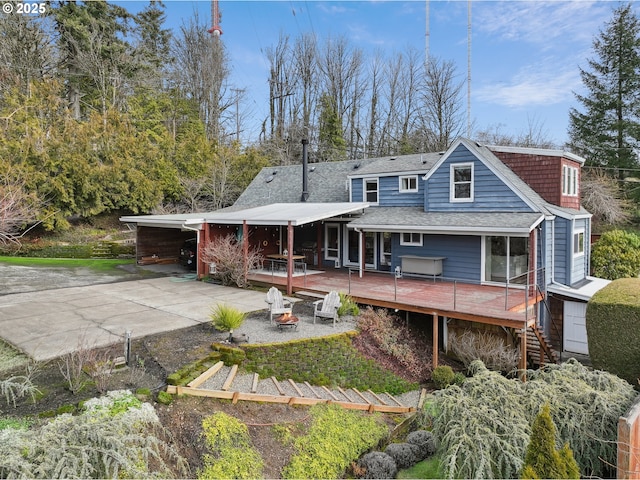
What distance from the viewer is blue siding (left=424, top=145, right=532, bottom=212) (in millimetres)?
14188

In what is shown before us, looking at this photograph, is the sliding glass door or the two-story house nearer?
the two-story house

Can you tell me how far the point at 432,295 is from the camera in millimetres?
12719

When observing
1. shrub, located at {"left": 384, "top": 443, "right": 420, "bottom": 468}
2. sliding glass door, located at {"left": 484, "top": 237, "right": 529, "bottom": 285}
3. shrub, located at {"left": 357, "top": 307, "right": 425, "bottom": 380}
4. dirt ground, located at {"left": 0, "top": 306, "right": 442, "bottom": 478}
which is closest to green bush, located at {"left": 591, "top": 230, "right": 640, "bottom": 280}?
sliding glass door, located at {"left": 484, "top": 237, "right": 529, "bottom": 285}

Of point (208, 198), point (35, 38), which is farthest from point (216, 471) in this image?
point (35, 38)

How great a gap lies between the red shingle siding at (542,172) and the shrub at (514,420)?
998cm

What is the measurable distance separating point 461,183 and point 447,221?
2.00 metres

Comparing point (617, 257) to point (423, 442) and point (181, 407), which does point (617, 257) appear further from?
point (181, 407)

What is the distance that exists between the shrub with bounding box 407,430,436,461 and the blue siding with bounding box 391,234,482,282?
8.20 metres

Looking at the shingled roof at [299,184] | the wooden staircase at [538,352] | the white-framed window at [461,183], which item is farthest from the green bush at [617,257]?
the shingled roof at [299,184]

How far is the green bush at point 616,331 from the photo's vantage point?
8586 mm

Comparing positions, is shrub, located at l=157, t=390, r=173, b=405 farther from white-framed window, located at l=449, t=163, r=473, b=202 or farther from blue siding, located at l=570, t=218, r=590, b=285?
blue siding, located at l=570, t=218, r=590, b=285

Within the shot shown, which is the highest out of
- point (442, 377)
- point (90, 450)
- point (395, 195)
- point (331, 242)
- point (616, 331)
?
point (395, 195)

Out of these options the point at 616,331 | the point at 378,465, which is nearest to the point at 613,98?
the point at 616,331

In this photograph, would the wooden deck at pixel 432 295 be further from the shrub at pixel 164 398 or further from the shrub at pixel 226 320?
the shrub at pixel 164 398
